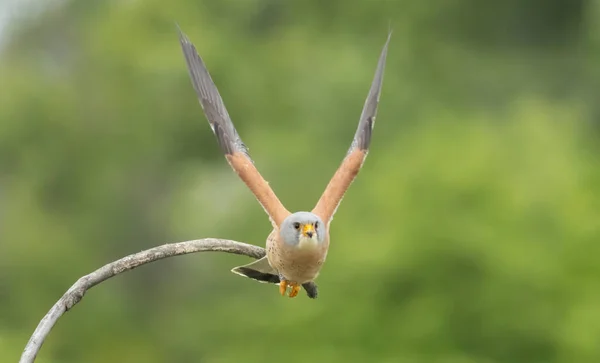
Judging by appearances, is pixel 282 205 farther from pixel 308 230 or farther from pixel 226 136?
pixel 308 230

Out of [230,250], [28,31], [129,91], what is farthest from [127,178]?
[230,250]

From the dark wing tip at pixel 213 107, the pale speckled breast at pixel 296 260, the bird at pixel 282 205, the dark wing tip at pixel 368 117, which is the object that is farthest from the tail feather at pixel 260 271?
the dark wing tip at pixel 368 117

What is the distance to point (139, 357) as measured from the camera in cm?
1697

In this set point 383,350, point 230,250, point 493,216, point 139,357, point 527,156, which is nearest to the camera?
point 230,250

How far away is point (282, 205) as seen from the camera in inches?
141

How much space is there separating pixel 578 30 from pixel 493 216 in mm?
16233

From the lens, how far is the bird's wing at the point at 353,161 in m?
3.39

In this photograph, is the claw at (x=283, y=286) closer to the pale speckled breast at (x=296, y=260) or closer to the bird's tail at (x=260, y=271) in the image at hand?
the pale speckled breast at (x=296, y=260)

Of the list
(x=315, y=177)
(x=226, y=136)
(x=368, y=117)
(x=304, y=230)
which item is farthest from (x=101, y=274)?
(x=315, y=177)

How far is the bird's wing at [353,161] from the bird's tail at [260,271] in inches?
14.2

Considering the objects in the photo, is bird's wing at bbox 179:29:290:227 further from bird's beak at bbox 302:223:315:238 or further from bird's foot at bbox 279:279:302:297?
bird's beak at bbox 302:223:315:238

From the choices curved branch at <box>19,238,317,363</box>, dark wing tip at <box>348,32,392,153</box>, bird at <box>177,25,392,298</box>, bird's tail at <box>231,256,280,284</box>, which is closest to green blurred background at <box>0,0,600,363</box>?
dark wing tip at <box>348,32,392,153</box>

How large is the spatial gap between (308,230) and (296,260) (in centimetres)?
13

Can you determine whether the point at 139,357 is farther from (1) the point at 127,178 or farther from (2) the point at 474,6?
(2) the point at 474,6
